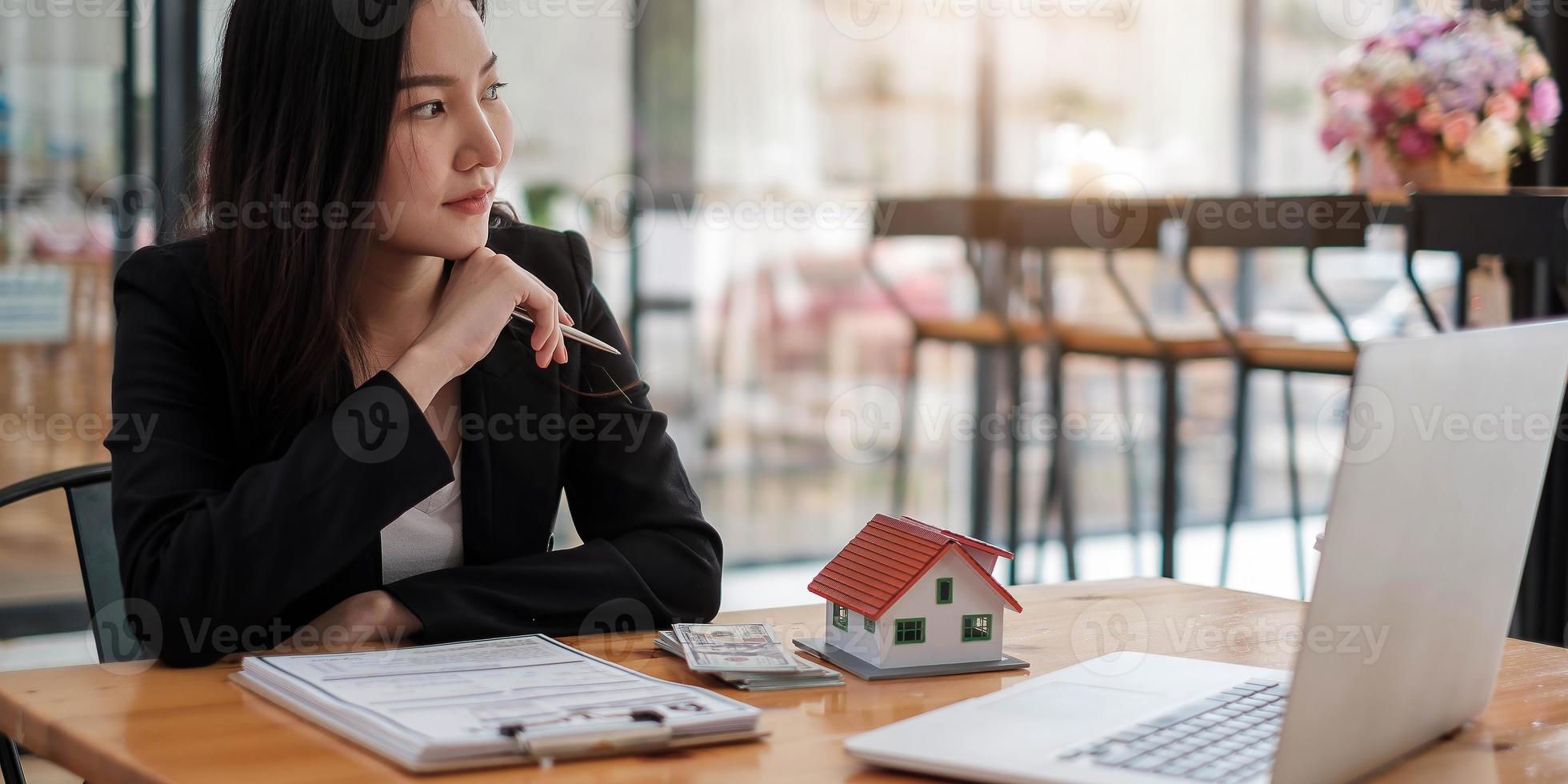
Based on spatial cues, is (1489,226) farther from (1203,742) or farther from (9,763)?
(9,763)

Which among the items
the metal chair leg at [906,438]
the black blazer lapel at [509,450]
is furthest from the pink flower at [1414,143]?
the black blazer lapel at [509,450]

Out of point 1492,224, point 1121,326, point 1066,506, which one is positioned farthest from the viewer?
point 1066,506

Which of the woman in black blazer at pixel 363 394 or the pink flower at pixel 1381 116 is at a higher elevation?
the pink flower at pixel 1381 116

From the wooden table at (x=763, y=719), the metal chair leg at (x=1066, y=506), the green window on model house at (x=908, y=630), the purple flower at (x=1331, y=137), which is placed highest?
the purple flower at (x=1331, y=137)

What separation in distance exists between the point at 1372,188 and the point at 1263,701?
2.57 meters

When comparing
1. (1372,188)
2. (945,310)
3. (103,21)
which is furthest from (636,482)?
(945,310)

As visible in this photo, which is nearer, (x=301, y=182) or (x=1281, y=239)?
(x=301, y=182)

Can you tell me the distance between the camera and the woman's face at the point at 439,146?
1.44m

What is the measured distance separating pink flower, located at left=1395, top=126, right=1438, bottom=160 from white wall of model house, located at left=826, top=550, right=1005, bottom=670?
7.82 feet

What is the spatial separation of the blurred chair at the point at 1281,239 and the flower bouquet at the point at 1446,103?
0.29 meters

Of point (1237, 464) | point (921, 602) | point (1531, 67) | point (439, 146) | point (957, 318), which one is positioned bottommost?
point (1237, 464)

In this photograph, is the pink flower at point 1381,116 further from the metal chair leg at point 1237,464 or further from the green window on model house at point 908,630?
the green window on model house at point 908,630

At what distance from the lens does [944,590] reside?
1154 mm

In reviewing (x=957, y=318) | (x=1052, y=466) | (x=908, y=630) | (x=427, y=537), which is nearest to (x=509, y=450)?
(x=427, y=537)
